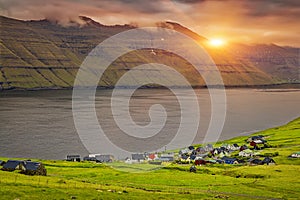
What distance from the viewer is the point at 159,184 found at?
68.7 meters

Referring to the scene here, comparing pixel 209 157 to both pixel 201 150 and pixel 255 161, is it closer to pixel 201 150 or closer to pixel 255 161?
pixel 201 150

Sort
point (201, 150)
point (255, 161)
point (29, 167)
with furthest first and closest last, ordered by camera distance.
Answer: point (201, 150) → point (255, 161) → point (29, 167)

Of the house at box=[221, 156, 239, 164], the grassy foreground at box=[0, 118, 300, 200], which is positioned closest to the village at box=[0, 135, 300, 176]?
the house at box=[221, 156, 239, 164]

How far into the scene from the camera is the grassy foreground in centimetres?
4359

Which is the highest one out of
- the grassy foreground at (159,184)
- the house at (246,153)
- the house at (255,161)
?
the house at (246,153)

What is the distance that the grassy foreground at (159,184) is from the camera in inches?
1716

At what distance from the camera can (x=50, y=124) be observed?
18612 cm

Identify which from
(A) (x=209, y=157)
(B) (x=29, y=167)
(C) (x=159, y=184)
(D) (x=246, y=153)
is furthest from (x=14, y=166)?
(D) (x=246, y=153)

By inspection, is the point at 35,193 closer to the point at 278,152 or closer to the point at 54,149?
the point at 278,152

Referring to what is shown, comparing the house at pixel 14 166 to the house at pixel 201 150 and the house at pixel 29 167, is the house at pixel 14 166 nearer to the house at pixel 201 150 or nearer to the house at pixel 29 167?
the house at pixel 29 167

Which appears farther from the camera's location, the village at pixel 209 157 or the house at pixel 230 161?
the house at pixel 230 161

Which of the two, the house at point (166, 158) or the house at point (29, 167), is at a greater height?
the house at point (29, 167)

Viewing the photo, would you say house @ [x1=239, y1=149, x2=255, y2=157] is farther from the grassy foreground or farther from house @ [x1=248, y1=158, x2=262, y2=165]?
house @ [x1=248, y1=158, x2=262, y2=165]

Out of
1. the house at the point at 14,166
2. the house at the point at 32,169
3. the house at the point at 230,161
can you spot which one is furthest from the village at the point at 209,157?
the house at the point at 14,166
